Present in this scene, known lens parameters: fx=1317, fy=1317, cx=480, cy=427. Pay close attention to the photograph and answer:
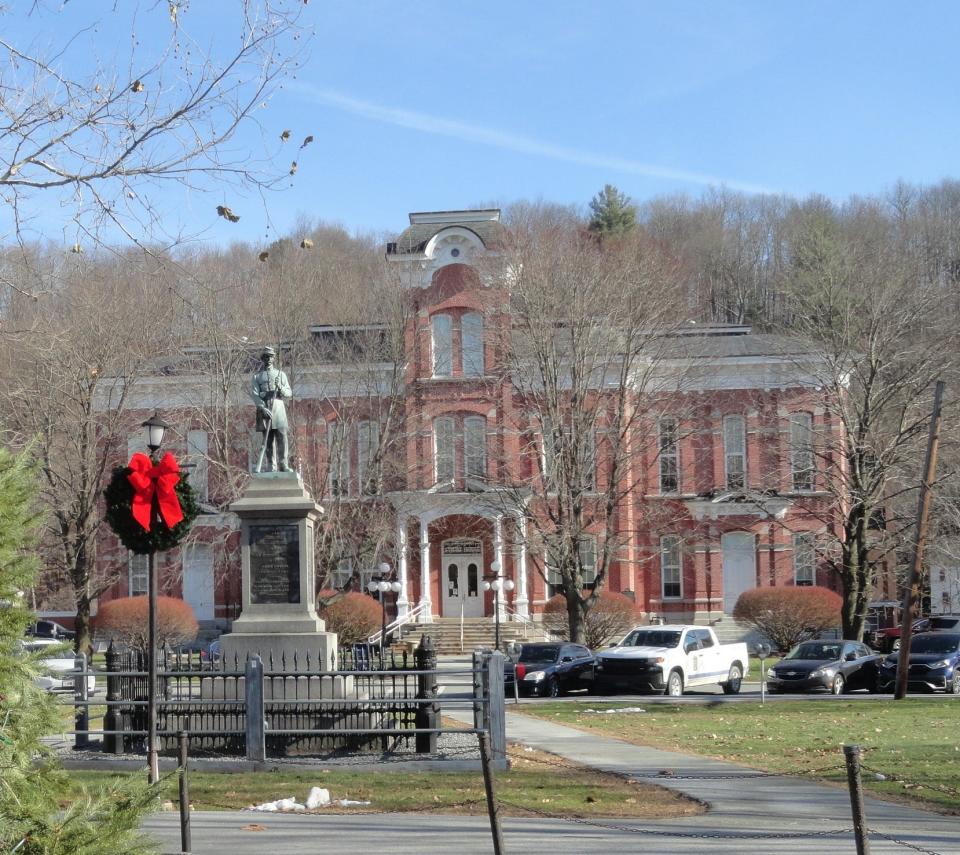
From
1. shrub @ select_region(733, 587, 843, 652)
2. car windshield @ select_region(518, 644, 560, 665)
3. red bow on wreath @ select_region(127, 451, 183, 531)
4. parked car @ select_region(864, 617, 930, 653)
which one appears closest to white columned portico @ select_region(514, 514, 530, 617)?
shrub @ select_region(733, 587, 843, 652)

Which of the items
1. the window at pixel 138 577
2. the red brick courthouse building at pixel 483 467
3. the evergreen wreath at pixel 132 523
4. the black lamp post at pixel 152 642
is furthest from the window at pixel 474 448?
the evergreen wreath at pixel 132 523

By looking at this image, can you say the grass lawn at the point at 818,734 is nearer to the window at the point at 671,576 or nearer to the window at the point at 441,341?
the window at the point at 441,341

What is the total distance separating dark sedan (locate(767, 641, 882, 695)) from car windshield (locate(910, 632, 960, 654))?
0.98 meters

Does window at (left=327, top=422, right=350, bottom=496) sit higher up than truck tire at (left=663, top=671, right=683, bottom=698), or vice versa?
window at (left=327, top=422, right=350, bottom=496)

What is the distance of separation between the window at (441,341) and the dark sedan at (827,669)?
67.9 feet

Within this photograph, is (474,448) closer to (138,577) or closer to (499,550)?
(499,550)

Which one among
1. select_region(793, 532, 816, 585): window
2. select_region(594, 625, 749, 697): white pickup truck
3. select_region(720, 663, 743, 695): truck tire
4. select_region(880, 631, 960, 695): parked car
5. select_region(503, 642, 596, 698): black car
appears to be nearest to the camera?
select_region(594, 625, 749, 697): white pickup truck

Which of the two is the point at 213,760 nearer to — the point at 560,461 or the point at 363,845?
the point at 363,845

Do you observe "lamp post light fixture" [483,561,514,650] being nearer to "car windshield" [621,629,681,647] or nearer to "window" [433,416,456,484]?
"window" [433,416,456,484]

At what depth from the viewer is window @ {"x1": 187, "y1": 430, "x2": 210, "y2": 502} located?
4375 centimetres

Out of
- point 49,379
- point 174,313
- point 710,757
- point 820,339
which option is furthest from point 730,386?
point 710,757

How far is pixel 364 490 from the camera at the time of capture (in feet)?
150

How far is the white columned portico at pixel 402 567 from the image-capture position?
157 feet

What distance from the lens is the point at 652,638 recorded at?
31.7 metres
